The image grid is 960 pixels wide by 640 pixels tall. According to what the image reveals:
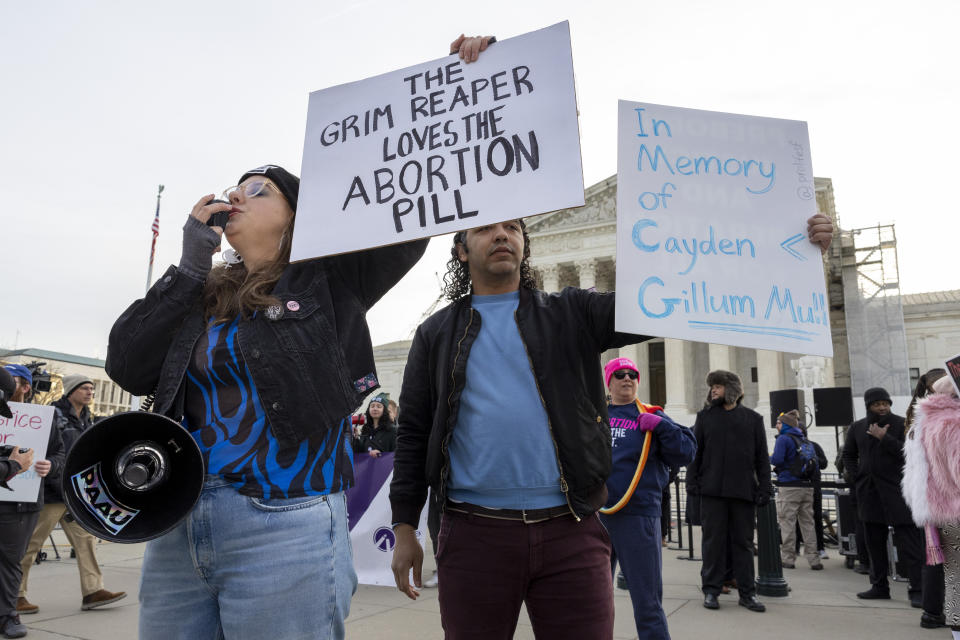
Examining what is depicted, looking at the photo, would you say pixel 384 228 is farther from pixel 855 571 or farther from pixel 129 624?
pixel 855 571

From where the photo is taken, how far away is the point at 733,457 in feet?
21.2

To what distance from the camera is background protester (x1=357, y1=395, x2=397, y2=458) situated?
8352 millimetres

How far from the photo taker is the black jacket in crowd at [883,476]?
6535 millimetres

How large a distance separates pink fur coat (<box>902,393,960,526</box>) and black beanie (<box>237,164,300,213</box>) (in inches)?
173

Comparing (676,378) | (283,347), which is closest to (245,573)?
(283,347)

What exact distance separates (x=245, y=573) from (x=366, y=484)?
5.45 metres

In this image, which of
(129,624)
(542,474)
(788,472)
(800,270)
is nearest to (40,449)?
(129,624)

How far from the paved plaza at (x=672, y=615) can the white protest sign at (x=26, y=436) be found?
104 cm

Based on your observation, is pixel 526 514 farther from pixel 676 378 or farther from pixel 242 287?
pixel 676 378

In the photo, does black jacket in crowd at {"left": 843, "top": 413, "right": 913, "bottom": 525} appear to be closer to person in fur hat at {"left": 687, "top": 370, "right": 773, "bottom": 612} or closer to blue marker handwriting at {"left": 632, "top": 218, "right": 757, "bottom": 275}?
person in fur hat at {"left": 687, "top": 370, "right": 773, "bottom": 612}

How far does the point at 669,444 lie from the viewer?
459 cm

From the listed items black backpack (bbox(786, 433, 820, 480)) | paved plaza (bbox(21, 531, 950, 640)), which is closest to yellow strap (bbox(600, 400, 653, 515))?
paved plaza (bbox(21, 531, 950, 640))

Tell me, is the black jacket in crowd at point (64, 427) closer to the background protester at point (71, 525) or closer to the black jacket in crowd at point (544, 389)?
the background protester at point (71, 525)

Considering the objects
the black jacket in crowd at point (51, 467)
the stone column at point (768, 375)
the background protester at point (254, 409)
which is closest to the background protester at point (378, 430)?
the black jacket in crowd at point (51, 467)
